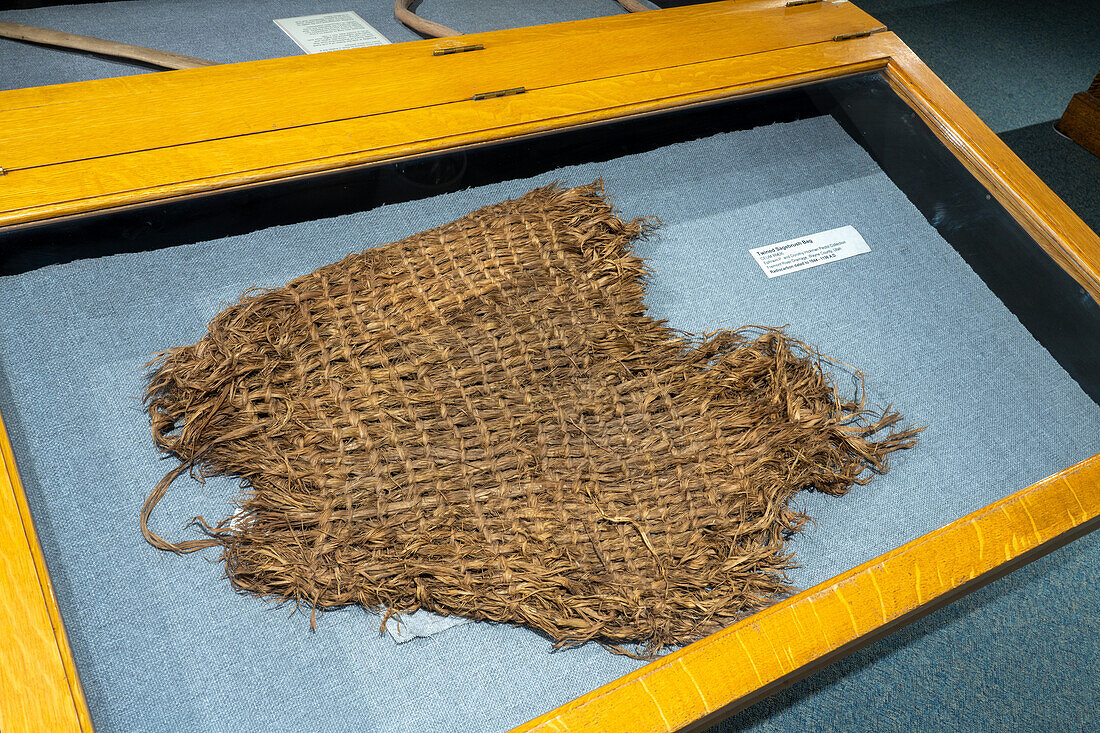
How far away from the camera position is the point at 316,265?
0.86 m

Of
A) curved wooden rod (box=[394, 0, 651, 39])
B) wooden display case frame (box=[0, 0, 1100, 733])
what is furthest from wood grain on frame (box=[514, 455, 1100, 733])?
curved wooden rod (box=[394, 0, 651, 39])

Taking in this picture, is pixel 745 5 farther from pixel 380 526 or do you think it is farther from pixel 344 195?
pixel 380 526

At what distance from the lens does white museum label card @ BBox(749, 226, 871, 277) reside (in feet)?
3.31

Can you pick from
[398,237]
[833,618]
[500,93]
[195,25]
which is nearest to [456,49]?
[500,93]

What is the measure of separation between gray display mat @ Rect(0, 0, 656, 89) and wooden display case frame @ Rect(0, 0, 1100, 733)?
0.29 m

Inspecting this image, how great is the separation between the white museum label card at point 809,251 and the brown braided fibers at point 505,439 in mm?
144

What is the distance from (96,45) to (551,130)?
0.63 meters

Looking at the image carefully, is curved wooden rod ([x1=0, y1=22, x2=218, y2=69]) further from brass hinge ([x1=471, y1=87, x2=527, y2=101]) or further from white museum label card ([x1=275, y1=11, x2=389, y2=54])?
brass hinge ([x1=471, y1=87, x2=527, y2=101])

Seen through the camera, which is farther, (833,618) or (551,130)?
(551,130)

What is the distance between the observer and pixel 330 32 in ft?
3.92

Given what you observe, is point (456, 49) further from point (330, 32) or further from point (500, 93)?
point (330, 32)

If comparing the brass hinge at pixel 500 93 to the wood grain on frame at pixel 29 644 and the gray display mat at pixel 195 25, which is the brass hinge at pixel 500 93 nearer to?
the gray display mat at pixel 195 25

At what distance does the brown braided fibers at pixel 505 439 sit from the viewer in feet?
2.23

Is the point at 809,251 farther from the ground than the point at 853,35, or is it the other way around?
the point at 853,35
